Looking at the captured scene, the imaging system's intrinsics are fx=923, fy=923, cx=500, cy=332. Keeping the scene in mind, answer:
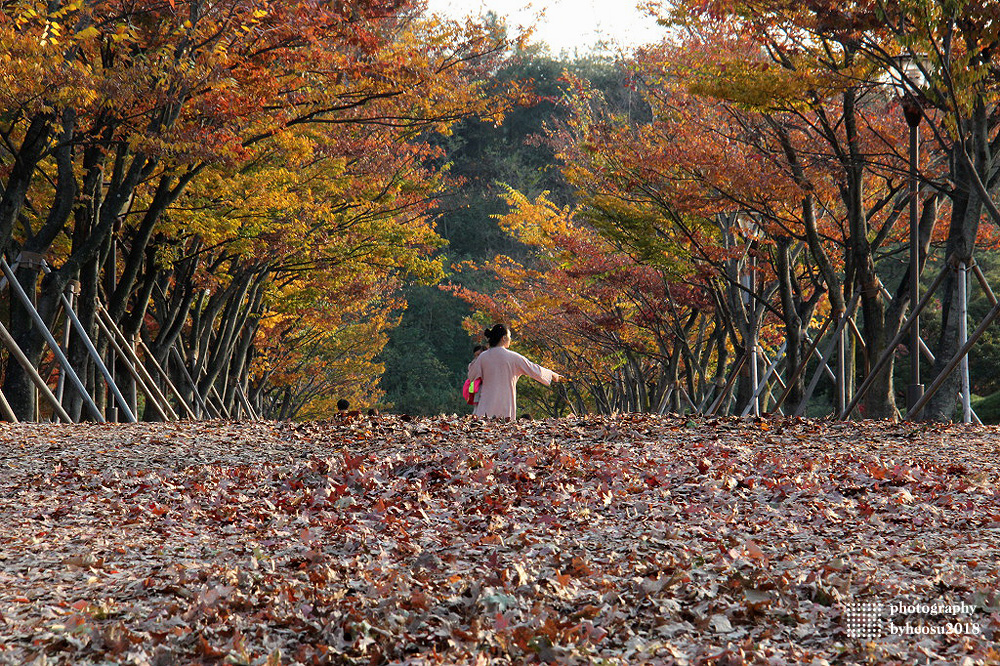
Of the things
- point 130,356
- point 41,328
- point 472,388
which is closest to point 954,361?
point 472,388

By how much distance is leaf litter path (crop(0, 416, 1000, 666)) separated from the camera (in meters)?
3.43

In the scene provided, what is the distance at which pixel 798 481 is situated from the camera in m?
5.97

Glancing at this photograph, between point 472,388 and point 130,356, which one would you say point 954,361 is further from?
point 130,356

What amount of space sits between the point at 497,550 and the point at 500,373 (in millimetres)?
4184

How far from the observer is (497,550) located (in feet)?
15.1

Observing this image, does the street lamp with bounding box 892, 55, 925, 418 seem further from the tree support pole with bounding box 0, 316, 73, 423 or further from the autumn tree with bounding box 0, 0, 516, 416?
the tree support pole with bounding box 0, 316, 73, 423

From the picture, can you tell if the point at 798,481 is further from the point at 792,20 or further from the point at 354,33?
the point at 354,33

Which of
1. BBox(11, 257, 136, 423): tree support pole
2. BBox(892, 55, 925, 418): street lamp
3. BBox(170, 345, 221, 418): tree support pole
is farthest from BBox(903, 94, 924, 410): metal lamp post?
BBox(170, 345, 221, 418): tree support pole

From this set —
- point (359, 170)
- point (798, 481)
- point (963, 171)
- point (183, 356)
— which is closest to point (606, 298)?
point (359, 170)

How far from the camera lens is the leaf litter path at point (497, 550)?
3430 mm

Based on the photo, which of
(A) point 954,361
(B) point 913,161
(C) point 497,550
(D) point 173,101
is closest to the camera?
(C) point 497,550

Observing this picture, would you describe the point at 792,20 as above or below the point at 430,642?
above

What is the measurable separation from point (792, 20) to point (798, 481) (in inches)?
216

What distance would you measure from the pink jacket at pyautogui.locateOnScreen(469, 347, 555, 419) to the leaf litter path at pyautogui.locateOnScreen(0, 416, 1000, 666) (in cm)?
78
